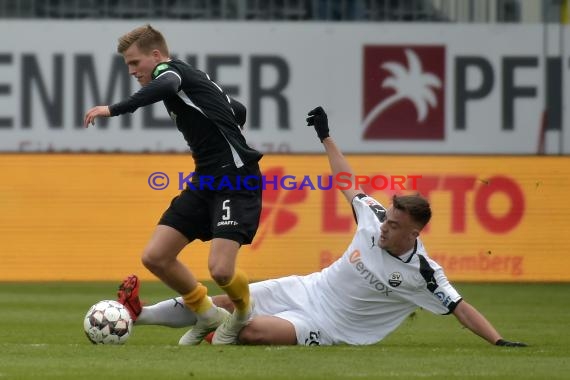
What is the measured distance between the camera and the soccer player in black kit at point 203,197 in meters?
8.87

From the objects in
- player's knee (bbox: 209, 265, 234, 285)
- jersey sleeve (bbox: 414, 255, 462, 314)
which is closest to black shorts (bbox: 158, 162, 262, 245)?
player's knee (bbox: 209, 265, 234, 285)

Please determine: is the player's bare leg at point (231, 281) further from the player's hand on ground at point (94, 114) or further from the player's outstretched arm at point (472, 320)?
the player's outstretched arm at point (472, 320)

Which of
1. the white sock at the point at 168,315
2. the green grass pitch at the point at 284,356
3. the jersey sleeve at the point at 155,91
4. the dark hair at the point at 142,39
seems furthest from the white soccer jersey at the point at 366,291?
the dark hair at the point at 142,39

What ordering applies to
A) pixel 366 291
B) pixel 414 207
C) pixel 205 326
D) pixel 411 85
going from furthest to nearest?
pixel 411 85 → pixel 205 326 → pixel 366 291 → pixel 414 207

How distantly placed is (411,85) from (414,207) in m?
15.2

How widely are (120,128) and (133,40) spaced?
1418 centimetres

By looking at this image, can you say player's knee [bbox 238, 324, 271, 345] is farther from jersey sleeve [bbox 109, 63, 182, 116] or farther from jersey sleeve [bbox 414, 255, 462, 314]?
jersey sleeve [bbox 109, 63, 182, 116]

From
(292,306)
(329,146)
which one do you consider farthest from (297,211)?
(292,306)

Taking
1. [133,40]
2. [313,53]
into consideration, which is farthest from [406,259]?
[313,53]

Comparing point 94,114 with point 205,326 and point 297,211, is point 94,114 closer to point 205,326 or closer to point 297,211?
point 205,326

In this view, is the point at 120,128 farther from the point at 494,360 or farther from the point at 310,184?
the point at 494,360

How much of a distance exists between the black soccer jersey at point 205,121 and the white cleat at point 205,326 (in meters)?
0.95

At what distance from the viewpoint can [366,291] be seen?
888cm

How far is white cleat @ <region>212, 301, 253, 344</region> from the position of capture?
881cm
